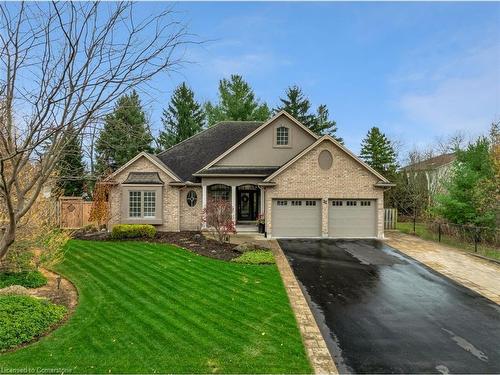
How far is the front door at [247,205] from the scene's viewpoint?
24.2 m

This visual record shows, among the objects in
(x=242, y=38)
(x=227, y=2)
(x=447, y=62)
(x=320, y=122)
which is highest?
(x=320, y=122)

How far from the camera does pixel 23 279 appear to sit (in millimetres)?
9367

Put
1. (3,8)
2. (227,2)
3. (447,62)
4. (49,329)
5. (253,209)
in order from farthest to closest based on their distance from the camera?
1. (253,209)
2. (447,62)
3. (227,2)
4. (49,329)
5. (3,8)

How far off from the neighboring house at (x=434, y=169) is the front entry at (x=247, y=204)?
16892mm

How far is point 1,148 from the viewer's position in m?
4.46

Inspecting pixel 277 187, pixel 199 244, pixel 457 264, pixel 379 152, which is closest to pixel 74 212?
pixel 199 244

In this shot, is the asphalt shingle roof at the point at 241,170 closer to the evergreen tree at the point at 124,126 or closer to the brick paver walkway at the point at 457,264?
the brick paver walkway at the point at 457,264

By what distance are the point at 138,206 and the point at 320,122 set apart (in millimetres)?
35047

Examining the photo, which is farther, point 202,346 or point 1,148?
point 202,346

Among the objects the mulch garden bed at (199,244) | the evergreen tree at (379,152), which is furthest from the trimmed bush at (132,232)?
the evergreen tree at (379,152)

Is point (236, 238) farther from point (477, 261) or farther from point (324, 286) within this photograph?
point (477, 261)

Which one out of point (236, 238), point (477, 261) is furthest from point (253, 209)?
point (477, 261)

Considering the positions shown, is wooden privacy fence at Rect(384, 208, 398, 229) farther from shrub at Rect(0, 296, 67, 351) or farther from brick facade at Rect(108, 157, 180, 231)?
shrub at Rect(0, 296, 67, 351)

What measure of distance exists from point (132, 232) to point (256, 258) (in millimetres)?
7679
